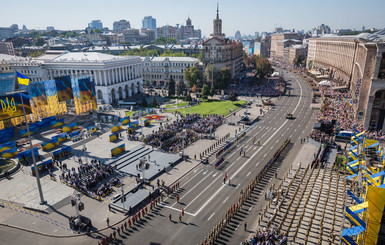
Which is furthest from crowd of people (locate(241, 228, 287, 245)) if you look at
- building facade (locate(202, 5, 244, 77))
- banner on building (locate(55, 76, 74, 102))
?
building facade (locate(202, 5, 244, 77))

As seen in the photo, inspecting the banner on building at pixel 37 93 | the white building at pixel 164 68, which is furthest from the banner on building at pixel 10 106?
the white building at pixel 164 68

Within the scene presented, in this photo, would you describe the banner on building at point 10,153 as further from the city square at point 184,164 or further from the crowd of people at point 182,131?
the crowd of people at point 182,131

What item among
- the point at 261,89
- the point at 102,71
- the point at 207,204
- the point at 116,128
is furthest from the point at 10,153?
the point at 261,89

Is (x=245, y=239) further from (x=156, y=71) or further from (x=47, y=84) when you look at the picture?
(x=156, y=71)

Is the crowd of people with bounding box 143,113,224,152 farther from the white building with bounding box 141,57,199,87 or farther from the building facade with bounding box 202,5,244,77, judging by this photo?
the white building with bounding box 141,57,199,87

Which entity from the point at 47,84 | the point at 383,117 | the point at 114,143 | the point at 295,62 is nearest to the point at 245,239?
the point at 114,143

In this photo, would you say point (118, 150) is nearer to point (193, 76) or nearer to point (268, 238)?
point (268, 238)

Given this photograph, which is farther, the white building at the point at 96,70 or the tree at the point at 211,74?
the tree at the point at 211,74
